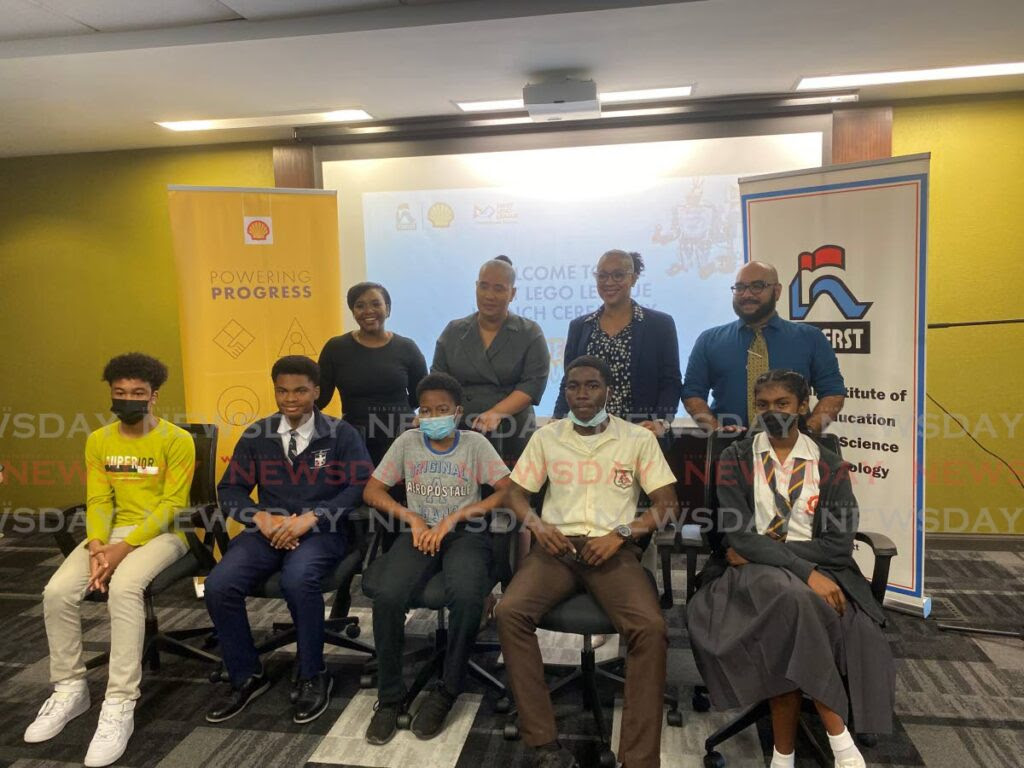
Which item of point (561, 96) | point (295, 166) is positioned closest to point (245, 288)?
point (295, 166)

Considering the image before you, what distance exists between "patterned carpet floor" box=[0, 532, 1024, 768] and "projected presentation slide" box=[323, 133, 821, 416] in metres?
1.88

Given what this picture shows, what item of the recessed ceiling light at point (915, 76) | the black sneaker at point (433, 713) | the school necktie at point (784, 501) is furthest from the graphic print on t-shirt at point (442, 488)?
the recessed ceiling light at point (915, 76)

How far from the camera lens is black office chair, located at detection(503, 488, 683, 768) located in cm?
221

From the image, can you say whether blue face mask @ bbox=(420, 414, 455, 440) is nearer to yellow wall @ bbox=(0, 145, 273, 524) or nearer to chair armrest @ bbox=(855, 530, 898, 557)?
chair armrest @ bbox=(855, 530, 898, 557)

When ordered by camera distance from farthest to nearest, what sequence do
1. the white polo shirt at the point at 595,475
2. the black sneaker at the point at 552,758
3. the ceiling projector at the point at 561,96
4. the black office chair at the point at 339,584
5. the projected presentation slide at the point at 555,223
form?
the projected presentation slide at the point at 555,223
the ceiling projector at the point at 561,96
the black office chair at the point at 339,584
the white polo shirt at the point at 595,475
the black sneaker at the point at 552,758

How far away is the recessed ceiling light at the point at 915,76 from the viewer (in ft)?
11.6

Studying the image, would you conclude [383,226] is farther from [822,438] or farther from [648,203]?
[822,438]

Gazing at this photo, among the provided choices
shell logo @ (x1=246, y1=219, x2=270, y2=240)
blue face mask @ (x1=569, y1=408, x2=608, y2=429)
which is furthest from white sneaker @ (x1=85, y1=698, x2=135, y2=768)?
shell logo @ (x1=246, y1=219, x2=270, y2=240)

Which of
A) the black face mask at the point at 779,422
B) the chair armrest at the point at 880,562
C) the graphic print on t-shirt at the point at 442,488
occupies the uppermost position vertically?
the black face mask at the point at 779,422

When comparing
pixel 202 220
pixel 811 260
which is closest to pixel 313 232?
pixel 202 220

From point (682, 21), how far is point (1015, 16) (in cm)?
140

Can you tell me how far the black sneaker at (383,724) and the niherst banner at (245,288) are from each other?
6.38ft

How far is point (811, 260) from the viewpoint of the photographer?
334 cm

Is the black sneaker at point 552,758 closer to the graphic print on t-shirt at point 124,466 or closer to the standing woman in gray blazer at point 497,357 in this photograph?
the standing woman in gray blazer at point 497,357
